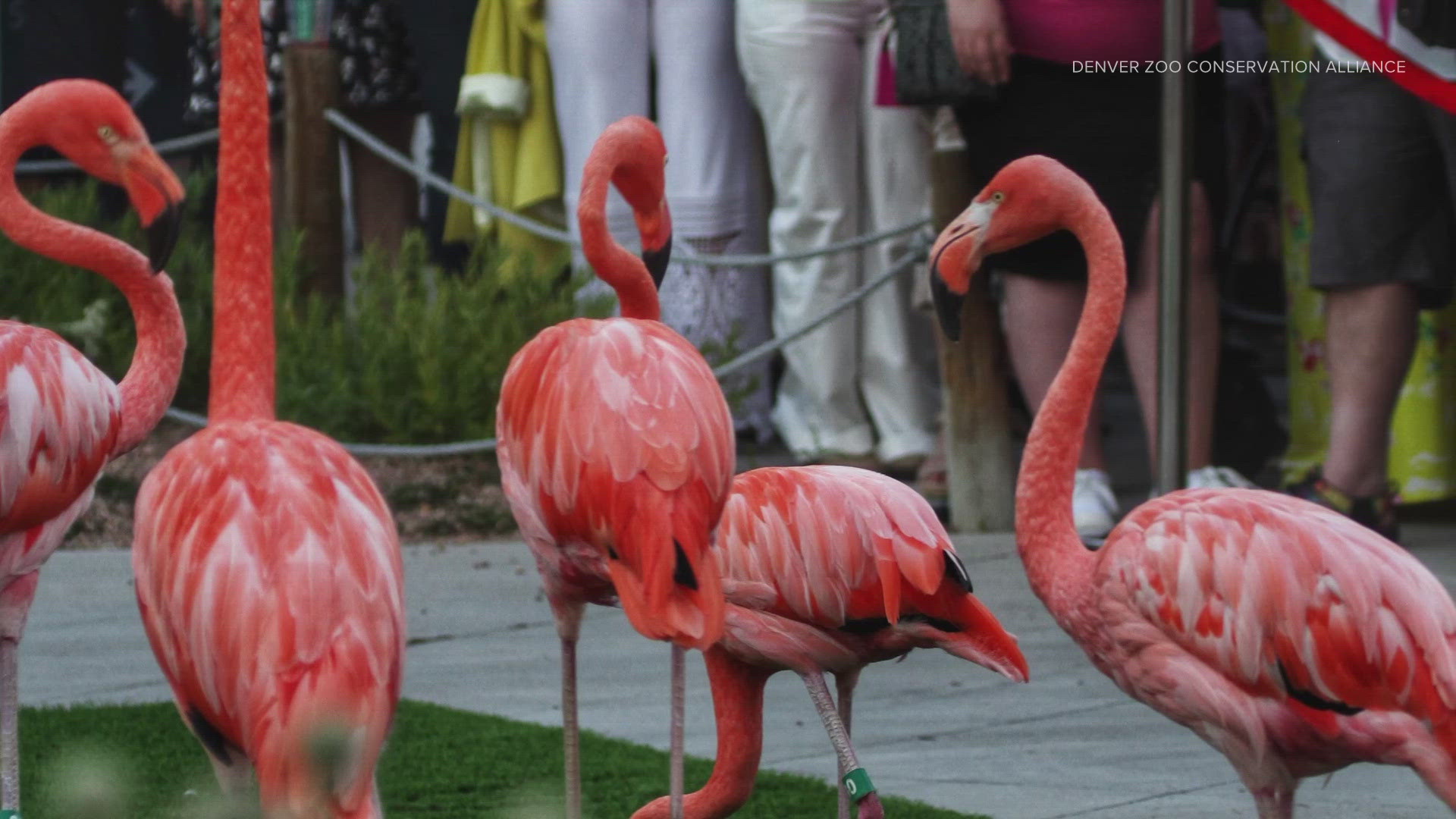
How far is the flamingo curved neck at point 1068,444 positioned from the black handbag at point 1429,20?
→ 1.61 m

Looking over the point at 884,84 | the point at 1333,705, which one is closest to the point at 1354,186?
the point at 884,84

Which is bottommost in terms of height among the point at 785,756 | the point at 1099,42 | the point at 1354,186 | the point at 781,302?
the point at 785,756

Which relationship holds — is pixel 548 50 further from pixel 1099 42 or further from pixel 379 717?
pixel 379 717

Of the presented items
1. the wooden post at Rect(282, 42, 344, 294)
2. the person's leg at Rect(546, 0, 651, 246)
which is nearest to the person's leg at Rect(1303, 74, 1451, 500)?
the person's leg at Rect(546, 0, 651, 246)

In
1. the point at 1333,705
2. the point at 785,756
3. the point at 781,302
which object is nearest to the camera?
the point at 1333,705

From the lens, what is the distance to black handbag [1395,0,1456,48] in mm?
4832

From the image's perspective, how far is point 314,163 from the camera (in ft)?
24.0

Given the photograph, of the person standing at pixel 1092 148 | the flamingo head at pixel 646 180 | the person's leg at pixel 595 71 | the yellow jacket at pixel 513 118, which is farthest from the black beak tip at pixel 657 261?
the yellow jacket at pixel 513 118

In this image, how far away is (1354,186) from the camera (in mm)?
5535

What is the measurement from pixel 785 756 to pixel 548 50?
3.67 m

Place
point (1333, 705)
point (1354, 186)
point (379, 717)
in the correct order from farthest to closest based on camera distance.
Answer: point (1354, 186)
point (1333, 705)
point (379, 717)

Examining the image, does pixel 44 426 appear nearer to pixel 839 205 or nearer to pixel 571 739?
pixel 571 739

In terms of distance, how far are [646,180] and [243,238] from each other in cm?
82

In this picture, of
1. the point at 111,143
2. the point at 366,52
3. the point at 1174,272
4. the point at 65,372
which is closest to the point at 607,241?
the point at 65,372
